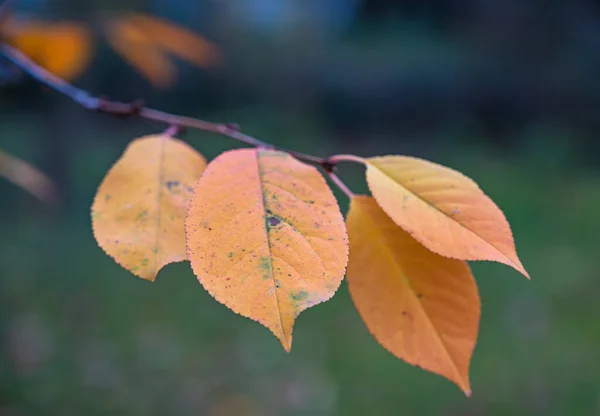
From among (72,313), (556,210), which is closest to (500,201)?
(556,210)

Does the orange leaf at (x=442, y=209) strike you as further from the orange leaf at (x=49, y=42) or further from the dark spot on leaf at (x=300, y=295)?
the orange leaf at (x=49, y=42)

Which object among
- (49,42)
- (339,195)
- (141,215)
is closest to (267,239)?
(141,215)

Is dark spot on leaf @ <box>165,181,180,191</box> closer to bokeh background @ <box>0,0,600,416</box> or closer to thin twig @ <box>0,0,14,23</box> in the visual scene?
thin twig @ <box>0,0,14,23</box>

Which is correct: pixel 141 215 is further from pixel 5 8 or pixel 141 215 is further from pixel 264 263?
pixel 5 8

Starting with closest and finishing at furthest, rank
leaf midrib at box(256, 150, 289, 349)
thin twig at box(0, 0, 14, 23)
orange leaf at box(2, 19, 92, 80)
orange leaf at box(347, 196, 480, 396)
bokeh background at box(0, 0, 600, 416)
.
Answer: leaf midrib at box(256, 150, 289, 349) < orange leaf at box(347, 196, 480, 396) < thin twig at box(0, 0, 14, 23) < orange leaf at box(2, 19, 92, 80) < bokeh background at box(0, 0, 600, 416)

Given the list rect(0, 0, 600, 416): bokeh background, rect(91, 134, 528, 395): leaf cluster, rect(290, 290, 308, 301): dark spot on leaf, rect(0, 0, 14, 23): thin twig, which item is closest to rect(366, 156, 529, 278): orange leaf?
rect(91, 134, 528, 395): leaf cluster

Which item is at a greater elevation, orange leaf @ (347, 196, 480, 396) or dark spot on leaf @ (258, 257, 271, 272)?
dark spot on leaf @ (258, 257, 271, 272)
